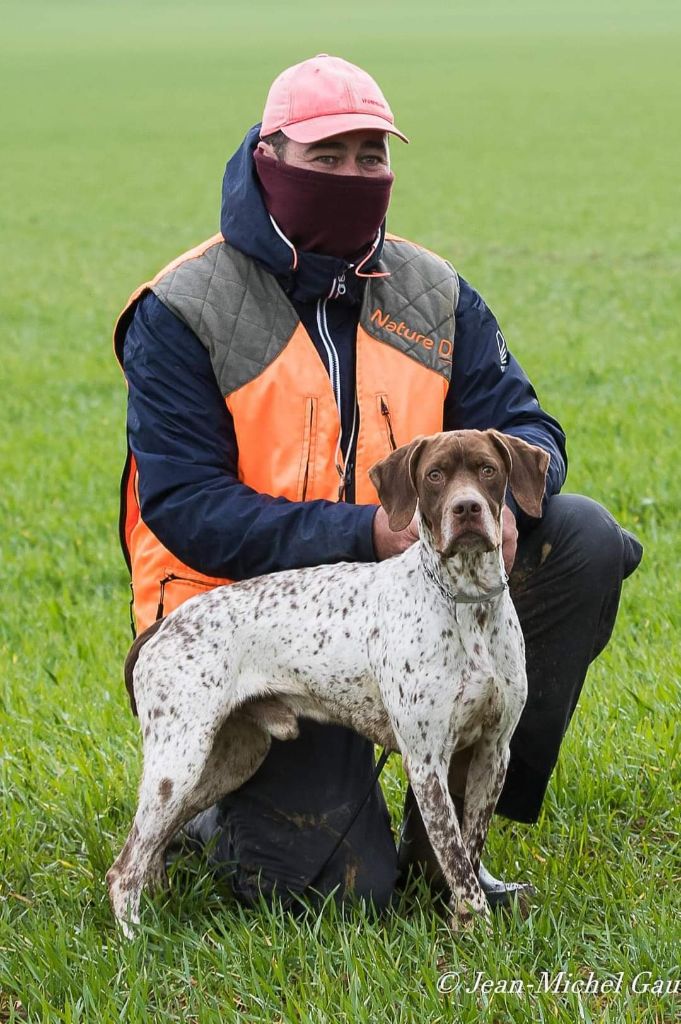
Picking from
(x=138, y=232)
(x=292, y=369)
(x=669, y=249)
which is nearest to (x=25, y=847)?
(x=292, y=369)

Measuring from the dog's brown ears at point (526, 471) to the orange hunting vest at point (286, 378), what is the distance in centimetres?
70

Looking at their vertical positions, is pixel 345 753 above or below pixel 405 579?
below

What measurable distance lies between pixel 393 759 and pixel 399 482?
159cm

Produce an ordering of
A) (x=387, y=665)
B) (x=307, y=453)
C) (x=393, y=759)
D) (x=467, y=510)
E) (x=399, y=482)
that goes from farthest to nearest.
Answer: (x=393, y=759) → (x=307, y=453) → (x=387, y=665) → (x=399, y=482) → (x=467, y=510)

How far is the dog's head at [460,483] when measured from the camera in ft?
10.8

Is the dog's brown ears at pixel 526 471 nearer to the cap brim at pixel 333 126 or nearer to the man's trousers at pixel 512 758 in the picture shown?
the man's trousers at pixel 512 758

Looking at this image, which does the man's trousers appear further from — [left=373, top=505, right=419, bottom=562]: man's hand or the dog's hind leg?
[left=373, top=505, right=419, bottom=562]: man's hand

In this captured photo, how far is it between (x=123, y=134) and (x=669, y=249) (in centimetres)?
2719

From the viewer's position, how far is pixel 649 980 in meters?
3.30

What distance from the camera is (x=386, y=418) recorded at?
4129 mm

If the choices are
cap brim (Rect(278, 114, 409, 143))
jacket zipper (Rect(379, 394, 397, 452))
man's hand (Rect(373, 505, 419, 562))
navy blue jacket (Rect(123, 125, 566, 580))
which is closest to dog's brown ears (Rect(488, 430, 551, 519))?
man's hand (Rect(373, 505, 419, 562))

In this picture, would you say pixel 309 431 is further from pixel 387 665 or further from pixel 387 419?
pixel 387 665

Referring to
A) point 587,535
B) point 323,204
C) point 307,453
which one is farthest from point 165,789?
point 323,204

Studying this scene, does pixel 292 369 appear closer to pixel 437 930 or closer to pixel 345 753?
pixel 345 753
